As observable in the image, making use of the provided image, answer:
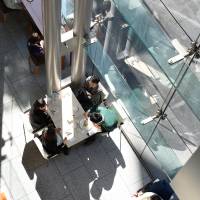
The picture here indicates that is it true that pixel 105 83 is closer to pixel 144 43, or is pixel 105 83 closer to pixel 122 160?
pixel 122 160

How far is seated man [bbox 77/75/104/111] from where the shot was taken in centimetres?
866

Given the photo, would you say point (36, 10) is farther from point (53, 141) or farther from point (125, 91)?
point (53, 141)

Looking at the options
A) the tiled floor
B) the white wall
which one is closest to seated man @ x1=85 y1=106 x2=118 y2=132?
the tiled floor

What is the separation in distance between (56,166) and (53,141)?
0.80 meters

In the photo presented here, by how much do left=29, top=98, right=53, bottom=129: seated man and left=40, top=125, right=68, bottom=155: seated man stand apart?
12.2 inches

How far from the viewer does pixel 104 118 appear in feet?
27.7

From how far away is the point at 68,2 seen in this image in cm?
802

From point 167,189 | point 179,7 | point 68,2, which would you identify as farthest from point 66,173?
point 179,7

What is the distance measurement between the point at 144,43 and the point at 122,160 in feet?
9.42

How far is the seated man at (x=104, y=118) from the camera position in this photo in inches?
332

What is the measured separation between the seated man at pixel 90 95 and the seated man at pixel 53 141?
77 centimetres

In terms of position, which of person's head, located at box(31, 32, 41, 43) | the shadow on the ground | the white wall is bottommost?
the shadow on the ground

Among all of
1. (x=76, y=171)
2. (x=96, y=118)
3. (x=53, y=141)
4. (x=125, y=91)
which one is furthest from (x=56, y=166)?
(x=125, y=91)

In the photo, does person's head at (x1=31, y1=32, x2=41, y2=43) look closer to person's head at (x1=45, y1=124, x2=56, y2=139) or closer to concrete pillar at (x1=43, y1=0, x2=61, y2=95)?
concrete pillar at (x1=43, y1=0, x2=61, y2=95)
